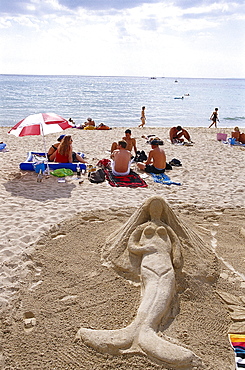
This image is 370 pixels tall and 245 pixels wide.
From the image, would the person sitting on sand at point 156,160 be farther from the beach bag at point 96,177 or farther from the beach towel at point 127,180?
the beach bag at point 96,177

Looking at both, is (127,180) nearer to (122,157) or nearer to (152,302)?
(122,157)

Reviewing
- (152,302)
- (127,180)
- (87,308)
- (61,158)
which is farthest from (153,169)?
(152,302)

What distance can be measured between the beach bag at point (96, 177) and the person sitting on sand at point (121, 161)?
431 millimetres

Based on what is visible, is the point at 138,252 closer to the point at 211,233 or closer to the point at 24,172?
the point at 211,233

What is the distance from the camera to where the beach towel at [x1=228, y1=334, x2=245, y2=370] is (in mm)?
3190

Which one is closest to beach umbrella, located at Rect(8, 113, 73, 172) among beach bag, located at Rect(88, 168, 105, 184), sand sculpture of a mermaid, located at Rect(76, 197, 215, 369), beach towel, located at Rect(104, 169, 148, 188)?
beach bag, located at Rect(88, 168, 105, 184)

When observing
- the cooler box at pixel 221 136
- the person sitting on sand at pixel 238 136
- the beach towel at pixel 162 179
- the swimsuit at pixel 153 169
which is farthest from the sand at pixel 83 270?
the cooler box at pixel 221 136

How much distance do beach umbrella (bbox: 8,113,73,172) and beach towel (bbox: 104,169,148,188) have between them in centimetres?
183

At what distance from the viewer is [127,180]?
882 cm

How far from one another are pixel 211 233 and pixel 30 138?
11.1m

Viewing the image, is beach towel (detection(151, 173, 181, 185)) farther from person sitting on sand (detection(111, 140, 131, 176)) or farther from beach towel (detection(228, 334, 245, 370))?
beach towel (detection(228, 334, 245, 370))

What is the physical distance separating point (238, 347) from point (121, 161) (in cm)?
615

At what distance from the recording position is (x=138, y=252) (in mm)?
4363

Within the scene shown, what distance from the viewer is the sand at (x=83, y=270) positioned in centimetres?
333
